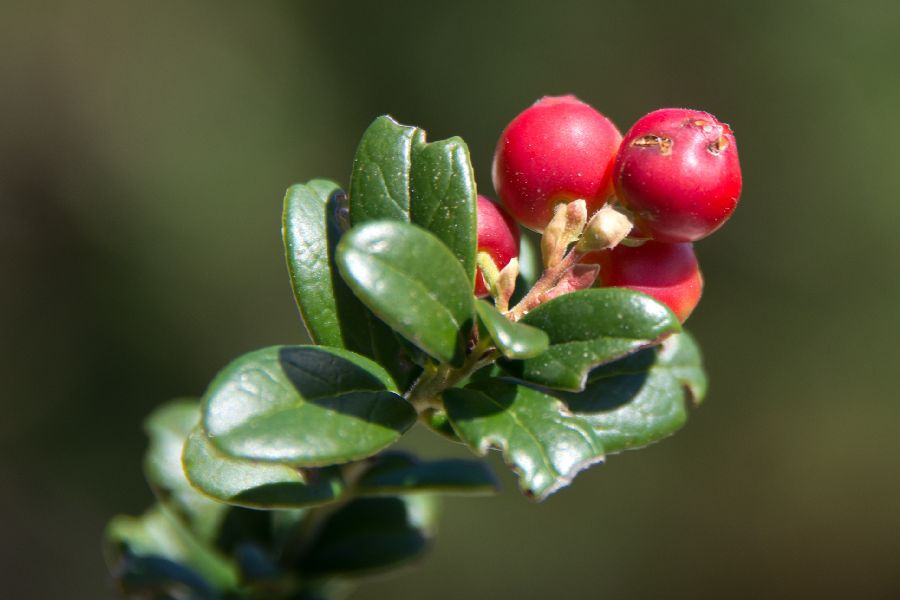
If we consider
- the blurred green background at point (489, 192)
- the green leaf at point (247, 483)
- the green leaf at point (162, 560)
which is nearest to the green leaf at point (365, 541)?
the green leaf at point (162, 560)

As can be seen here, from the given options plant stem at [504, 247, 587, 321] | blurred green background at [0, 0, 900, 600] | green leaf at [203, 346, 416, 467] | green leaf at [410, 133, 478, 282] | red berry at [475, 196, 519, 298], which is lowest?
blurred green background at [0, 0, 900, 600]

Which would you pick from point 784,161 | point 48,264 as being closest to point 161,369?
point 48,264

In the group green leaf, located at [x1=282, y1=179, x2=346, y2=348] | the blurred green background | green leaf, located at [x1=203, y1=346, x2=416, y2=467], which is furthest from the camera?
the blurred green background

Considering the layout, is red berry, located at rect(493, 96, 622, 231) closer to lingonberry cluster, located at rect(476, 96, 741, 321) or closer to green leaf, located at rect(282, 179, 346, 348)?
lingonberry cluster, located at rect(476, 96, 741, 321)

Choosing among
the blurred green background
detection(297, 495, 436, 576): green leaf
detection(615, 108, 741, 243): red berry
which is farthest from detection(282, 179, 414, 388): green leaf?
the blurred green background

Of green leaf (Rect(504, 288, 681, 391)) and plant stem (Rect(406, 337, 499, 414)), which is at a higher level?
green leaf (Rect(504, 288, 681, 391))

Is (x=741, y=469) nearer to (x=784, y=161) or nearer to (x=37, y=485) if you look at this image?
(x=784, y=161)

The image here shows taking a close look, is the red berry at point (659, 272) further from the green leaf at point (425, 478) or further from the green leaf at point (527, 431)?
the green leaf at point (425, 478)

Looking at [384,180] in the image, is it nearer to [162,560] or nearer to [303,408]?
[303,408]
